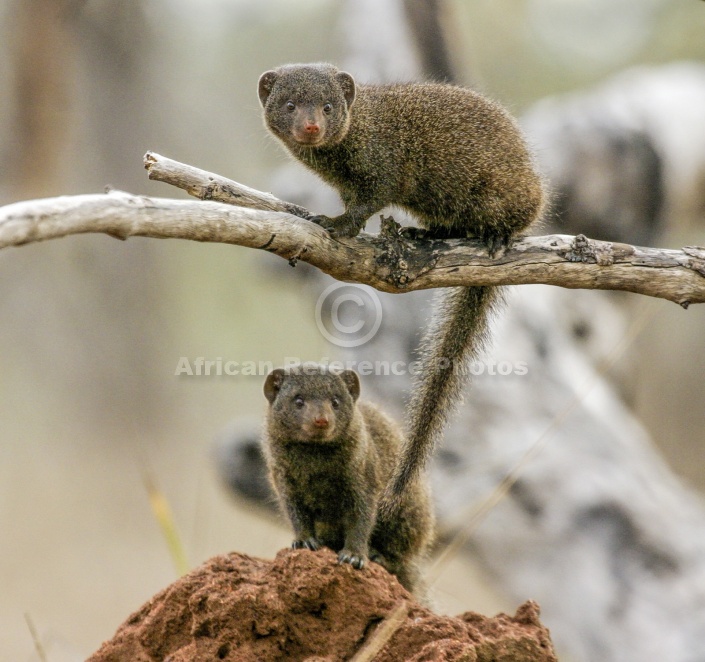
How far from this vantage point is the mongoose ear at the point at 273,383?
471 centimetres

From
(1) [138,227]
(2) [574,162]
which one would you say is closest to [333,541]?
(1) [138,227]

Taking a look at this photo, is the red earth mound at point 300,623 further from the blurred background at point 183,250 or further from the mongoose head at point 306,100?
the blurred background at point 183,250

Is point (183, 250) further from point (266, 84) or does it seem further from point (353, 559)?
point (353, 559)

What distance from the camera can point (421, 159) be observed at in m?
4.83

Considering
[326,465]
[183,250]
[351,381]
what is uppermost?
[183,250]

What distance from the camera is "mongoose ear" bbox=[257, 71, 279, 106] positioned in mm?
4867

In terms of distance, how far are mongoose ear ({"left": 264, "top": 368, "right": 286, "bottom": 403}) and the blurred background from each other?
3.65m

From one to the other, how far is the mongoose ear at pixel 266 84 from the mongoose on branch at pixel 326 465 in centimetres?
160


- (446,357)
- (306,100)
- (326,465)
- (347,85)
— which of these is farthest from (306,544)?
(347,85)

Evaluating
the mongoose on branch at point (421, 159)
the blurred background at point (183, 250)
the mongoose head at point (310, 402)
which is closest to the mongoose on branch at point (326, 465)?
the mongoose head at point (310, 402)

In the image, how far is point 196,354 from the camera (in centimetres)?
1127

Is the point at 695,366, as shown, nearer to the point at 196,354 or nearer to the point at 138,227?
the point at 196,354

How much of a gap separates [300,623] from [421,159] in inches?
104

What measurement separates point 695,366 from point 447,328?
8185 mm
